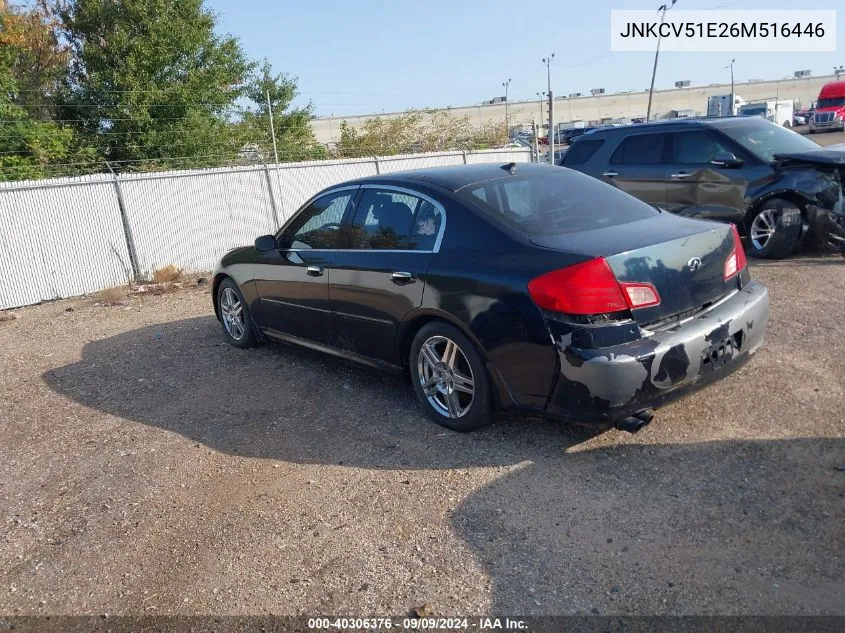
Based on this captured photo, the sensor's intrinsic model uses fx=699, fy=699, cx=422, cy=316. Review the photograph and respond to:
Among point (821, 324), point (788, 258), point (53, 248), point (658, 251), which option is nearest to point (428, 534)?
point (658, 251)

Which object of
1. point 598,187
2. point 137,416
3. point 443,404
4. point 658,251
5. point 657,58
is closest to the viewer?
point 658,251

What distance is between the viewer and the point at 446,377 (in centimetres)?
430

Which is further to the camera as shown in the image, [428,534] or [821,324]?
[821,324]

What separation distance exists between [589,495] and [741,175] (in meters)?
6.18

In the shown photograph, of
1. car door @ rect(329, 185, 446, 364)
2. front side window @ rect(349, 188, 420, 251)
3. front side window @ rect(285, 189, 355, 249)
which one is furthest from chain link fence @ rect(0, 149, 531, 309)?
front side window @ rect(349, 188, 420, 251)

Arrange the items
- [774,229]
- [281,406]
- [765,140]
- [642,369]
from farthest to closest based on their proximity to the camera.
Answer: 1. [765,140]
2. [774,229]
3. [281,406]
4. [642,369]

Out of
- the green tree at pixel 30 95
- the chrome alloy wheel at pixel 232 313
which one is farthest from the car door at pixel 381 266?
the green tree at pixel 30 95

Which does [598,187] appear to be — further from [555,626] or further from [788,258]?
[788,258]

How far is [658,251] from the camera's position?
3754mm

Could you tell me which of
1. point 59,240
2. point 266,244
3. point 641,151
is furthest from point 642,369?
point 59,240

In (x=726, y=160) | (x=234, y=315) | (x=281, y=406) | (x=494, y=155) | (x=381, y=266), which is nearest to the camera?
(x=381, y=266)

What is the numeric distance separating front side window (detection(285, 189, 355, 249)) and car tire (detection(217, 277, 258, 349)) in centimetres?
108

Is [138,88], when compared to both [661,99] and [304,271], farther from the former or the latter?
[661,99]

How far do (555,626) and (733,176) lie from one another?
7152mm
